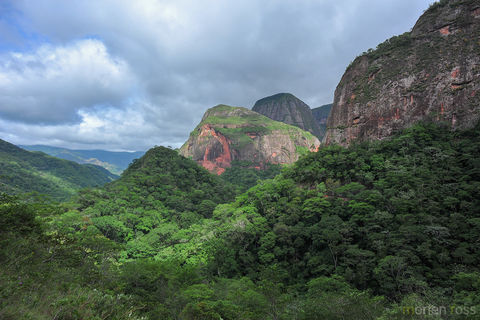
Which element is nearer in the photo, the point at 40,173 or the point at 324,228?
→ the point at 324,228

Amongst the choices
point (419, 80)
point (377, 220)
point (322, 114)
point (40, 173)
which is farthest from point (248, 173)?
point (322, 114)

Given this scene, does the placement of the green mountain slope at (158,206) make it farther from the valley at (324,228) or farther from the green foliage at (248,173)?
the green foliage at (248,173)

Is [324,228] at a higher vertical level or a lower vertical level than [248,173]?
lower

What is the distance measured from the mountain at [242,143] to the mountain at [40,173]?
4700 centimetres

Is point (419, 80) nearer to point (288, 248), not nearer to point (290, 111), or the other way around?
point (288, 248)

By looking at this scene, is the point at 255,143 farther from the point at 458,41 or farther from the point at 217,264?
the point at 217,264

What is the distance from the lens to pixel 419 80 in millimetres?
35125

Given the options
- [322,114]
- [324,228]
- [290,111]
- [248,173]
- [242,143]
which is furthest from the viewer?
[322,114]

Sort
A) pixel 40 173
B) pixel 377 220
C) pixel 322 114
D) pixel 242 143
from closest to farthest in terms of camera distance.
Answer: pixel 377 220
pixel 40 173
pixel 242 143
pixel 322 114

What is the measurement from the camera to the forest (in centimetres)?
915

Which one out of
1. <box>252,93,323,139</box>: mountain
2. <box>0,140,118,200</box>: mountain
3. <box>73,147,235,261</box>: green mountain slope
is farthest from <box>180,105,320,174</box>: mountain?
<box>0,140,118,200</box>: mountain

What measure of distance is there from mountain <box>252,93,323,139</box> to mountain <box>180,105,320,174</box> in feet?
142

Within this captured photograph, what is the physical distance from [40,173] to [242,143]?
80610mm

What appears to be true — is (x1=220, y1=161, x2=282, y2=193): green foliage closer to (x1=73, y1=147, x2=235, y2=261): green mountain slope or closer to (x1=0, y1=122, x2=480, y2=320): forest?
(x1=73, y1=147, x2=235, y2=261): green mountain slope
